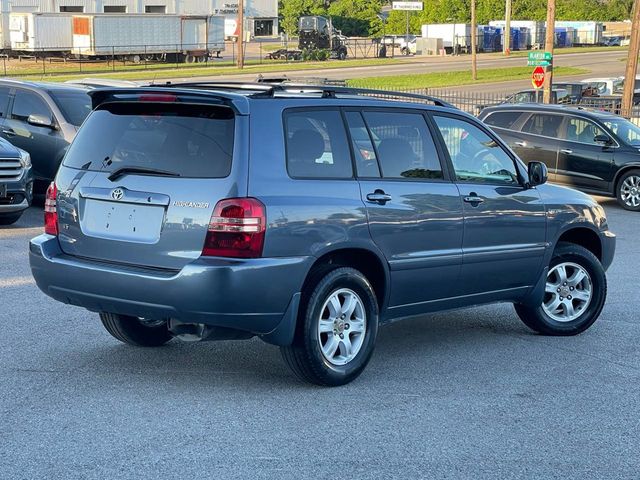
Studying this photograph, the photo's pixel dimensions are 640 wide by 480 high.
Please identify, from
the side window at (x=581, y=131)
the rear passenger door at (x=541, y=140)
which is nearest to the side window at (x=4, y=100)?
the rear passenger door at (x=541, y=140)

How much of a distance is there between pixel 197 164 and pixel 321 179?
2.52ft

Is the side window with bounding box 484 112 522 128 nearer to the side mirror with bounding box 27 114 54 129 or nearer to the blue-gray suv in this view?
the side mirror with bounding box 27 114 54 129

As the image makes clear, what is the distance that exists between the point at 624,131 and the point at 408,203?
13003mm

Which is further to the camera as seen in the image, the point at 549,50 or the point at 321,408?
the point at 549,50

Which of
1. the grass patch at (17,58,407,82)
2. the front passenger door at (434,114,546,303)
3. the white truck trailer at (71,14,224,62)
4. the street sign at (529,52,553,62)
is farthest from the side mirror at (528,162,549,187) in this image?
the white truck trailer at (71,14,224,62)

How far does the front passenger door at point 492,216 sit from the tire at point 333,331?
0.97 meters

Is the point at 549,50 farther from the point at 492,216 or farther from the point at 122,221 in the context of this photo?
the point at 122,221

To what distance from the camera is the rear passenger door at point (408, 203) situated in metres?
6.80

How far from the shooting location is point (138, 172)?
6.34m

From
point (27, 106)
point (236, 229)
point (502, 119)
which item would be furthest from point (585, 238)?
point (502, 119)

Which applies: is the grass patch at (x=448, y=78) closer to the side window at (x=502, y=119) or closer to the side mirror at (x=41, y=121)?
the side window at (x=502, y=119)

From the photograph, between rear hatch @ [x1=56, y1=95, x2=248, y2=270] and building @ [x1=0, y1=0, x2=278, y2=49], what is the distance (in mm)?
60143

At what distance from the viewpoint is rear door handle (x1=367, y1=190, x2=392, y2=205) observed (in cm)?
672

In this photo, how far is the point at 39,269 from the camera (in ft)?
22.0
